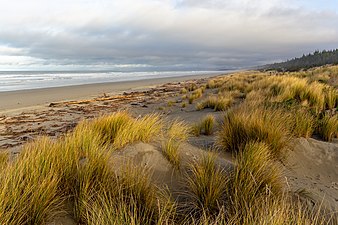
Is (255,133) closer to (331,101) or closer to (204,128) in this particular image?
(204,128)

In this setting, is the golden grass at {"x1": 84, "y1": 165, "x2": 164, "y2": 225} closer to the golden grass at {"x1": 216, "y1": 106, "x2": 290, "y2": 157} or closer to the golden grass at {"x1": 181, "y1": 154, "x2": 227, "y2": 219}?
the golden grass at {"x1": 181, "y1": 154, "x2": 227, "y2": 219}

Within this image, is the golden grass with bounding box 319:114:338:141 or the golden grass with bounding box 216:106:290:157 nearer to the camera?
the golden grass with bounding box 216:106:290:157

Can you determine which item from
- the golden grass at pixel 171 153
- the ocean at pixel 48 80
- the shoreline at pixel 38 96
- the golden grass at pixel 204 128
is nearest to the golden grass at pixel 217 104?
the golden grass at pixel 204 128

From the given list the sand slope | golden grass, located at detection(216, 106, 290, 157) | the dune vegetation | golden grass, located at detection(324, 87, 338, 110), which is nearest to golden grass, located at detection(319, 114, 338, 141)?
the sand slope

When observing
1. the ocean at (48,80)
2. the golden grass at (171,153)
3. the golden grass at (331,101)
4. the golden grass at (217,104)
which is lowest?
the ocean at (48,80)

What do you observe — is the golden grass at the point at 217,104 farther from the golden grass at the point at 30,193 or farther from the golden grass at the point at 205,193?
the golden grass at the point at 30,193

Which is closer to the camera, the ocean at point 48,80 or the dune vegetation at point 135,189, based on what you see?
the dune vegetation at point 135,189

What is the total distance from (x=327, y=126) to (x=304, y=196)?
3.04 m

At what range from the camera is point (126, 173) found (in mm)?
3000

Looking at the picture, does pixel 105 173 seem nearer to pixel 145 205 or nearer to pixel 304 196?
pixel 145 205

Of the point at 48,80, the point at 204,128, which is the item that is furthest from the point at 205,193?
the point at 48,80

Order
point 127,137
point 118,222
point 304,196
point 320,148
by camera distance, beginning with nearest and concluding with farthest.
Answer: point 118,222, point 304,196, point 127,137, point 320,148

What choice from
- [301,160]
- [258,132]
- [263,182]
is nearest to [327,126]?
[301,160]

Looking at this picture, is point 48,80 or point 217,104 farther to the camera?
point 48,80
